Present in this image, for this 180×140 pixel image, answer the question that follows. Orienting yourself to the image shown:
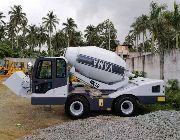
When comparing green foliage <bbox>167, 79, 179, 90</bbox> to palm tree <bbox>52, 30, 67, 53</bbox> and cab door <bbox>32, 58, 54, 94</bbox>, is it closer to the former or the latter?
cab door <bbox>32, 58, 54, 94</bbox>

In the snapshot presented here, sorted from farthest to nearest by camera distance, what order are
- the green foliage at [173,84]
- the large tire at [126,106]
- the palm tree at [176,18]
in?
1. the palm tree at [176,18]
2. the green foliage at [173,84]
3. the large tire at [126,106]

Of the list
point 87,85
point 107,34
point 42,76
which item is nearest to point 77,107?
point 87,85

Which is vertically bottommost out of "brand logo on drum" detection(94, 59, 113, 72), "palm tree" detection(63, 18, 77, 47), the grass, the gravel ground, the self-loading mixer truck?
the gravel ground

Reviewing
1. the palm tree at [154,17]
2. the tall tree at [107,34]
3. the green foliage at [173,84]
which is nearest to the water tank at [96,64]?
the green foliage at [173,84]

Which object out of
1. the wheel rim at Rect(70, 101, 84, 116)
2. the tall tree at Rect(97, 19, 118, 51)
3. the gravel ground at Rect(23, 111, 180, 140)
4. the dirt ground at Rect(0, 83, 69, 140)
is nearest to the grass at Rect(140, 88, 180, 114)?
the wheel rim at Rect(70, 101, 84, 116)

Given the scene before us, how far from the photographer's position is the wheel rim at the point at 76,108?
14094mm

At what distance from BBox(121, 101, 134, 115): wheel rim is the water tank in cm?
106

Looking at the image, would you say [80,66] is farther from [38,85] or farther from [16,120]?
[16,120]

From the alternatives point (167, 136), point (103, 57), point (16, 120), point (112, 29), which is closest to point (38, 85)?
point (16, 120)

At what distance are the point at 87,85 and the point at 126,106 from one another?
72.3 inches

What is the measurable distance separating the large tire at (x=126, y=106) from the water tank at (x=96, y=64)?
0.94 metres

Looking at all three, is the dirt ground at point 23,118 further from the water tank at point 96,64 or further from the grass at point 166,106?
the grass at point 166,106

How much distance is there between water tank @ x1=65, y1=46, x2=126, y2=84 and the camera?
14.5 metres

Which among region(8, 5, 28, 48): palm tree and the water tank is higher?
region(8, 5, 28, 48): palm tree
